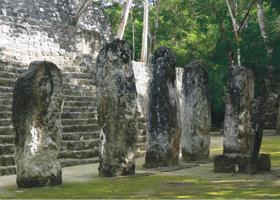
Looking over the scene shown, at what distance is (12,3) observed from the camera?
61.5ft

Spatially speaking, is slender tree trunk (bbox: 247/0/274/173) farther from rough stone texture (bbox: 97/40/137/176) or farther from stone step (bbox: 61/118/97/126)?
stone step (bbox: 61/118/97/126)

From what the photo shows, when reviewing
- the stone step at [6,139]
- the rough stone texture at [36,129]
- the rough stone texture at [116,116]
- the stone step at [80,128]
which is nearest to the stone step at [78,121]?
the stone step at [80,128]

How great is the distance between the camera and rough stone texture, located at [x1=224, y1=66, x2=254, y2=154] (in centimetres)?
1116

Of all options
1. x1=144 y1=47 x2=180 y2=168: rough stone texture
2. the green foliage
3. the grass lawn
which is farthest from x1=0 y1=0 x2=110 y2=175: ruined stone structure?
the green foliage

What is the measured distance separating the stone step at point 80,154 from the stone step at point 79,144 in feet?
0.48

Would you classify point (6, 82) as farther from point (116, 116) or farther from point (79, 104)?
point (116, 116)

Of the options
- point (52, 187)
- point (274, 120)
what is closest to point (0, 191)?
point (52, 187)

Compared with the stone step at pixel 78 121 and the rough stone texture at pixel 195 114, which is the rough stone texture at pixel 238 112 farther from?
the stone step at pixel 78 121

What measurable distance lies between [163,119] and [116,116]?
5.68ft

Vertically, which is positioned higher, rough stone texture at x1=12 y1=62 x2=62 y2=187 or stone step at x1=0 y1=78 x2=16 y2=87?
stone step at x1=0 y1=78 x2=16 y2=87

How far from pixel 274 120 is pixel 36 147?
20.9 meters

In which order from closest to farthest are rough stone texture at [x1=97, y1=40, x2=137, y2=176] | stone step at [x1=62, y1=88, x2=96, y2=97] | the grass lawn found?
the grass lawn → rough stone texture at [x1=97, y1=40, x2=137, y2=176] → stone step at [x1=62, y1=88, x2=96, y2=97]

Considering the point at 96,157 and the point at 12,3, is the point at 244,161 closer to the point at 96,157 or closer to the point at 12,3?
the point at 96,157

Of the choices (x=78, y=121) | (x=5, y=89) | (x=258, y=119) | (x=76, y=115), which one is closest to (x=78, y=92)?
(x=76, y=115)
